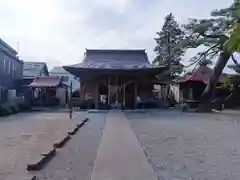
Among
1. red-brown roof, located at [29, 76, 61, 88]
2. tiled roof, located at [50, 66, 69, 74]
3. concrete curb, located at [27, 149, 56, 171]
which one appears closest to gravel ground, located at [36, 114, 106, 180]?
concrete curb, located at [27, 149, 56, 171]

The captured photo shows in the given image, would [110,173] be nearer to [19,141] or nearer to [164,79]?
[19,141]

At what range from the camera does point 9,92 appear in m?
39.8

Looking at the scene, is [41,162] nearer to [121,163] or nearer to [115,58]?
[121,163]

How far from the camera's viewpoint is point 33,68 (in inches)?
2221

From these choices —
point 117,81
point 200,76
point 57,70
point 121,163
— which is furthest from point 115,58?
point 57,70

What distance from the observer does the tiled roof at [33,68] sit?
53.5m

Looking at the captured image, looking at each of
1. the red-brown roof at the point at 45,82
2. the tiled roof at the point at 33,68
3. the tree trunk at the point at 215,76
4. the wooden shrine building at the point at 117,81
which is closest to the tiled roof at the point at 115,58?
the wooden shrine building at the point at 117,81

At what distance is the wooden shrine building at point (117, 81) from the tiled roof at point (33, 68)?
1390cm

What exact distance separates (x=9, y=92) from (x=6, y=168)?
32.5 m

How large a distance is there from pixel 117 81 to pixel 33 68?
2090cm

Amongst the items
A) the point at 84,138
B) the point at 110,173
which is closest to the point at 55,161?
the point at 110,173

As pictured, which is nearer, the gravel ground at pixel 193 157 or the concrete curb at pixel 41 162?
the gravel ground at pixel 193 157

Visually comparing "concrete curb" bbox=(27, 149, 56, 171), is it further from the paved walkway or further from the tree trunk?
the tree trunk

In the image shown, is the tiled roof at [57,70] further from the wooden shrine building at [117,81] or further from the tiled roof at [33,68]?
the wooden shrine building at [117,81]
